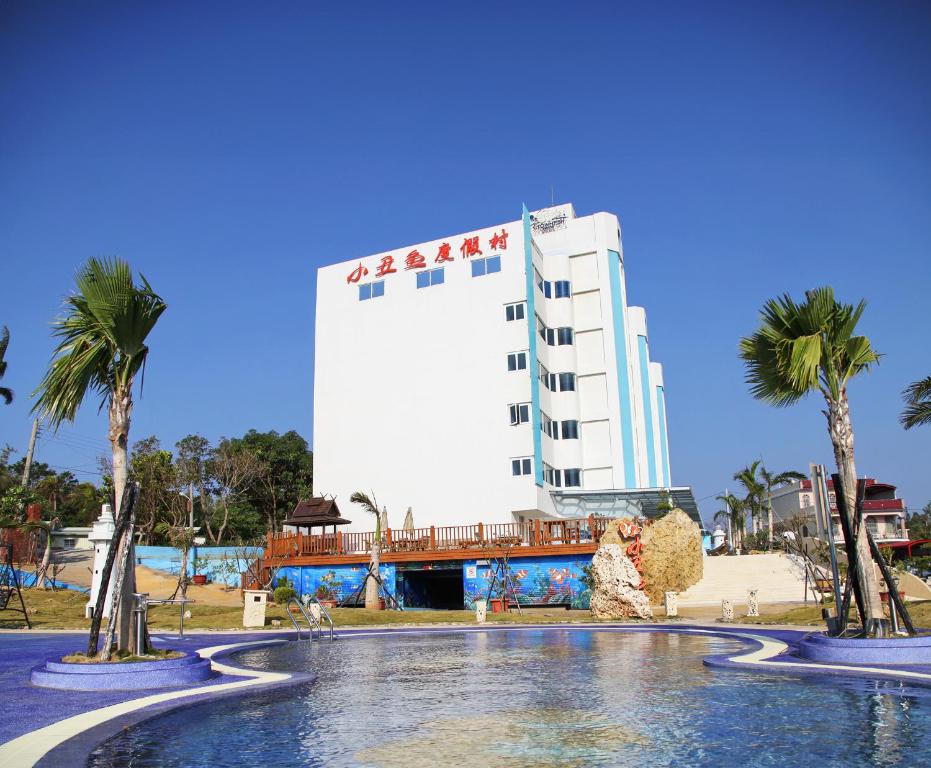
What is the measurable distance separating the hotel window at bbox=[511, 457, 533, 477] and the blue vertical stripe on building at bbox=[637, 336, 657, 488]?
17.0 m

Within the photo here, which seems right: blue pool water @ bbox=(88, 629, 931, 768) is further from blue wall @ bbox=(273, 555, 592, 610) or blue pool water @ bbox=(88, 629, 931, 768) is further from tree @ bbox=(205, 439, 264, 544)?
tree @ bbox=(205, 439, 264, 544)

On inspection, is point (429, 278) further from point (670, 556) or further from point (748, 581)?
point (748, 581)

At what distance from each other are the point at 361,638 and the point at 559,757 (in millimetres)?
14488

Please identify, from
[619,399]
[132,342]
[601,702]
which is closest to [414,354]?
[619,399]

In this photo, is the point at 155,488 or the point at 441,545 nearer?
the point at 441,545

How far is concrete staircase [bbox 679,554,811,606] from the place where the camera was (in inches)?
1153

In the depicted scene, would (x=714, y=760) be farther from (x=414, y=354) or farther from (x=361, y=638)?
(x=414, y=354)

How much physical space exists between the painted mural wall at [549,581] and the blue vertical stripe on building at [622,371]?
14.9 metres

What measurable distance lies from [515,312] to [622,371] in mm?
8842

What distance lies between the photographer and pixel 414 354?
43.9 metres

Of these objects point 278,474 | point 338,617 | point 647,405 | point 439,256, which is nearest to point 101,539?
point 338,617

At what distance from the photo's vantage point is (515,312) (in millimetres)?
41812

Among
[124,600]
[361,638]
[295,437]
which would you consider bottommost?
[361,638]

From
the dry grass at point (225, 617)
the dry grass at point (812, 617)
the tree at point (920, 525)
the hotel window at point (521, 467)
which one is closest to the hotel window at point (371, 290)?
the hotel window at point (521, 467)
